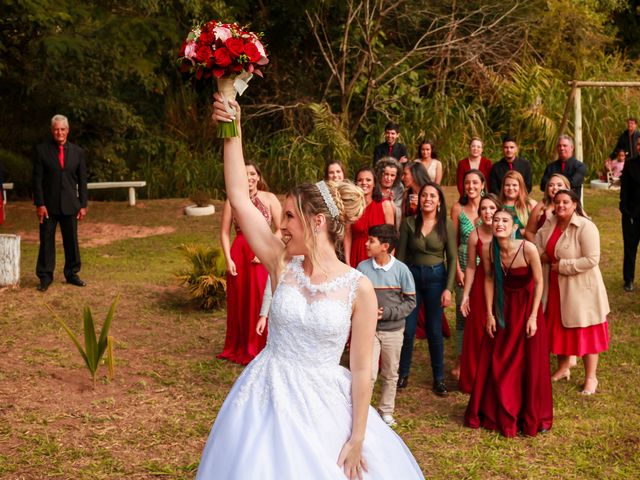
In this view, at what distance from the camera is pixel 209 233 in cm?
1562

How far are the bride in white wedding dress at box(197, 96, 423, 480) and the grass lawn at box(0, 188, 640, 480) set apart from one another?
2.32m

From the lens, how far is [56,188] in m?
10.5

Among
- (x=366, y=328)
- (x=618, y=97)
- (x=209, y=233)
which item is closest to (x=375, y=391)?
(x=366, y=328)

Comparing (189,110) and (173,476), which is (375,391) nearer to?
(173,476)

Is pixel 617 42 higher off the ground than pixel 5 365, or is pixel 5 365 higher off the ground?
pixel 617 42

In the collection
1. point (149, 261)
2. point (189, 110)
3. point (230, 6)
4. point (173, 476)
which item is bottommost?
point (173, 476)

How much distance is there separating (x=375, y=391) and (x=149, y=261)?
6.58 metres

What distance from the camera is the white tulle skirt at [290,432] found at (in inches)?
139

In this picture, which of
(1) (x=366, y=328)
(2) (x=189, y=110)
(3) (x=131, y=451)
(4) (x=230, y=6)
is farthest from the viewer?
(2) (x=189, y=110)

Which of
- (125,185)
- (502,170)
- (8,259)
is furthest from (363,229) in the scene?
(125,185)

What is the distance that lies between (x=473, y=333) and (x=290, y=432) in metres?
4.12

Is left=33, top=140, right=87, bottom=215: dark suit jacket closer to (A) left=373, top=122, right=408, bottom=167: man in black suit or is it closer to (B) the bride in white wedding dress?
(A) left=373, top=122, right=408, bottom=167: man in black suit

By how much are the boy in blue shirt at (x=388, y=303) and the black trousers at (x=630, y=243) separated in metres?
5.08

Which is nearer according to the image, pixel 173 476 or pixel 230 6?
pixel 173 476
